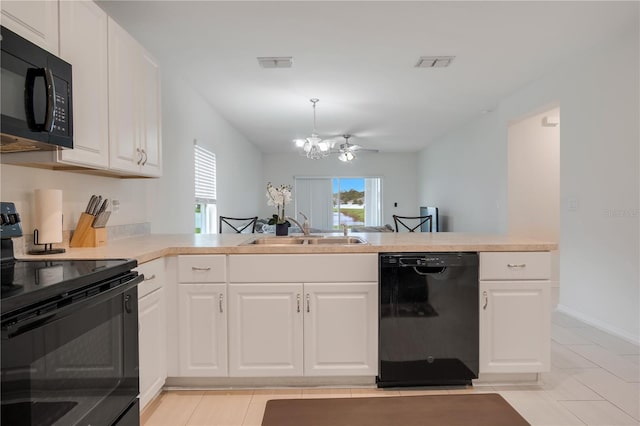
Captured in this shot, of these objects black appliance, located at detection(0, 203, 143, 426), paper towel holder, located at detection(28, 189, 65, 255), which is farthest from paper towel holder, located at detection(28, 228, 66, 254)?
black appliance, located at detection(0, 203, 143, 426)

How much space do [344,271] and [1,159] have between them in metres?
1.79

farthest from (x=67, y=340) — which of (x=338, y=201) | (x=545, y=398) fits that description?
(x=338, y=201)

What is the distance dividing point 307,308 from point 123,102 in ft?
5.30

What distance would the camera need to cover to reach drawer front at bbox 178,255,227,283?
2314 millimetres

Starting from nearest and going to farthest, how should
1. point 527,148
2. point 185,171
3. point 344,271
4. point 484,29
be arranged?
point 344,271
point 484,29
point 185,171
point 527,148

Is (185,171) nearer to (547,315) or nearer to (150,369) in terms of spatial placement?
(150,369)

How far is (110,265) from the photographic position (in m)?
1.51

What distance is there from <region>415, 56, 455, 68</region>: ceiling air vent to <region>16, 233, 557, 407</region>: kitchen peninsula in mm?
2076

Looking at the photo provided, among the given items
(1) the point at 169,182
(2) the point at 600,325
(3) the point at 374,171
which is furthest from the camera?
(3) the point at 374,171

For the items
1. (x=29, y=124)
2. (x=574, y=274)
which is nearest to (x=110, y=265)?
(x=29, y=124)

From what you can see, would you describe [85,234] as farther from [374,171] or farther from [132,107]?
[374,171]

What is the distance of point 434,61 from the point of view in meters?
3.75

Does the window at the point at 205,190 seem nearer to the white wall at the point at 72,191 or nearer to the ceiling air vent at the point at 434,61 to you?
the white wall at the point at 72,191

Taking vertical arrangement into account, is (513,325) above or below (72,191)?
below
